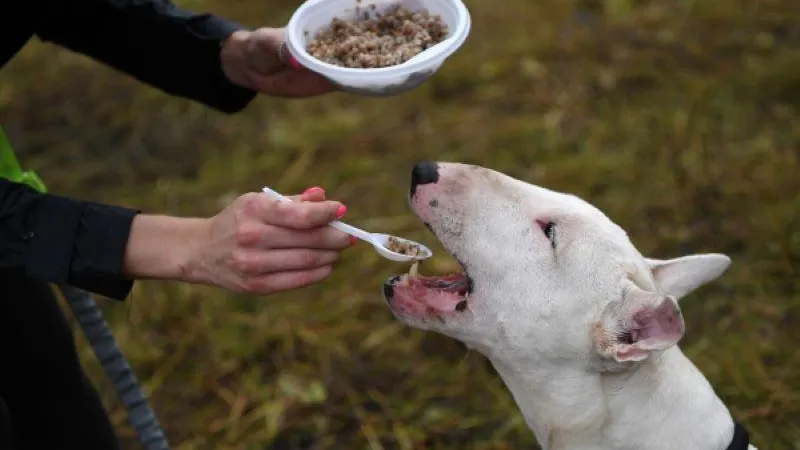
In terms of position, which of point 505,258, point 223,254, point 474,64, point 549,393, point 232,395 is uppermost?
point 223,254

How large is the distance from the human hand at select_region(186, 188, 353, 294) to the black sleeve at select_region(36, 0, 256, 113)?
84 cm

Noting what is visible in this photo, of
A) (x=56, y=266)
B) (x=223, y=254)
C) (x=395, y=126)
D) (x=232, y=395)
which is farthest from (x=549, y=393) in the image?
(x=395, y=126)

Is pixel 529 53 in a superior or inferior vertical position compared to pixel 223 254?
inferior

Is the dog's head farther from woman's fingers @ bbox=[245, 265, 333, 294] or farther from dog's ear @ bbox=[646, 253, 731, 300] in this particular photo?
woman's fingers @ bbox=[245, 265, 333, 294]

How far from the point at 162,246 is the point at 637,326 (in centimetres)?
99

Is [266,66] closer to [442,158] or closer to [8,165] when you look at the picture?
[8,165]

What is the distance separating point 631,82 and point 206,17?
2617mm

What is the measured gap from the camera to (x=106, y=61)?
2588 mm

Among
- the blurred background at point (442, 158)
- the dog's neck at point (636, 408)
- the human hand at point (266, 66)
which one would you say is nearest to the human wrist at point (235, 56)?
the human hand at point (266, 66)

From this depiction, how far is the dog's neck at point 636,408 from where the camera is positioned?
2.02 metres

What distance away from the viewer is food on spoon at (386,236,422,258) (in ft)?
6.35

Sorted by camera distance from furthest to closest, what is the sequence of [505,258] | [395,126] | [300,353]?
[395,126] → [300,353] → [505,258]

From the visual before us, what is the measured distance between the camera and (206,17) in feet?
8.11

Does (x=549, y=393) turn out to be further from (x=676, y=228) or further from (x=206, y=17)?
(x=676, y=228)
